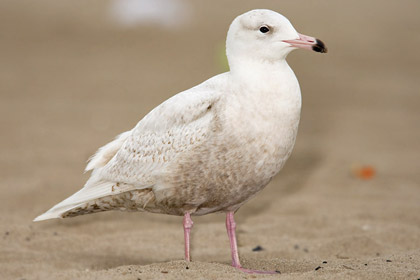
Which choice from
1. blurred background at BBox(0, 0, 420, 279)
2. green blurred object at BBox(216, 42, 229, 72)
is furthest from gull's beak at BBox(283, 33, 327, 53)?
green blurred object at BBox(216, 42, 229, 72)

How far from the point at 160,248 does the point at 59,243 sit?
0.94m

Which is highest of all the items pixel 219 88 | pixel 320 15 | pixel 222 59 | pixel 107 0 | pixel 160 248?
pixel 107 0

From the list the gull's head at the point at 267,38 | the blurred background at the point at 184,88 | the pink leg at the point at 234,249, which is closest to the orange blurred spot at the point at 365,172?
the blurred background at the point at 184,88

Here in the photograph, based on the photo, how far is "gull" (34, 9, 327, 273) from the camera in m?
4.98

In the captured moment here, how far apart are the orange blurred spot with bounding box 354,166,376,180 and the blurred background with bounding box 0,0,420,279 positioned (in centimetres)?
3

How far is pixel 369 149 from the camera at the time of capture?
11109mm

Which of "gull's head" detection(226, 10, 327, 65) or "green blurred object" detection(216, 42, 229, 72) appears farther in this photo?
"green blurred object" detection(216, 42, 229, 72)

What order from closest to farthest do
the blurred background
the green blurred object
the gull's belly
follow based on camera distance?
the gull's belly
the blurred background
the green blurred object

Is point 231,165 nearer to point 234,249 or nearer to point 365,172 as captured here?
point 234,249

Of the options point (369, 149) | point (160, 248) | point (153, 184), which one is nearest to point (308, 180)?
point (369, 149)

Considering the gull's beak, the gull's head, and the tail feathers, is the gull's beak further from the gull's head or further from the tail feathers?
the tail feathers

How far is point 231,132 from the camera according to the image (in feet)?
16.3

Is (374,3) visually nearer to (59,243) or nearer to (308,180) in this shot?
(308,180)

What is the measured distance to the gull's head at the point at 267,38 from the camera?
5098 mm
